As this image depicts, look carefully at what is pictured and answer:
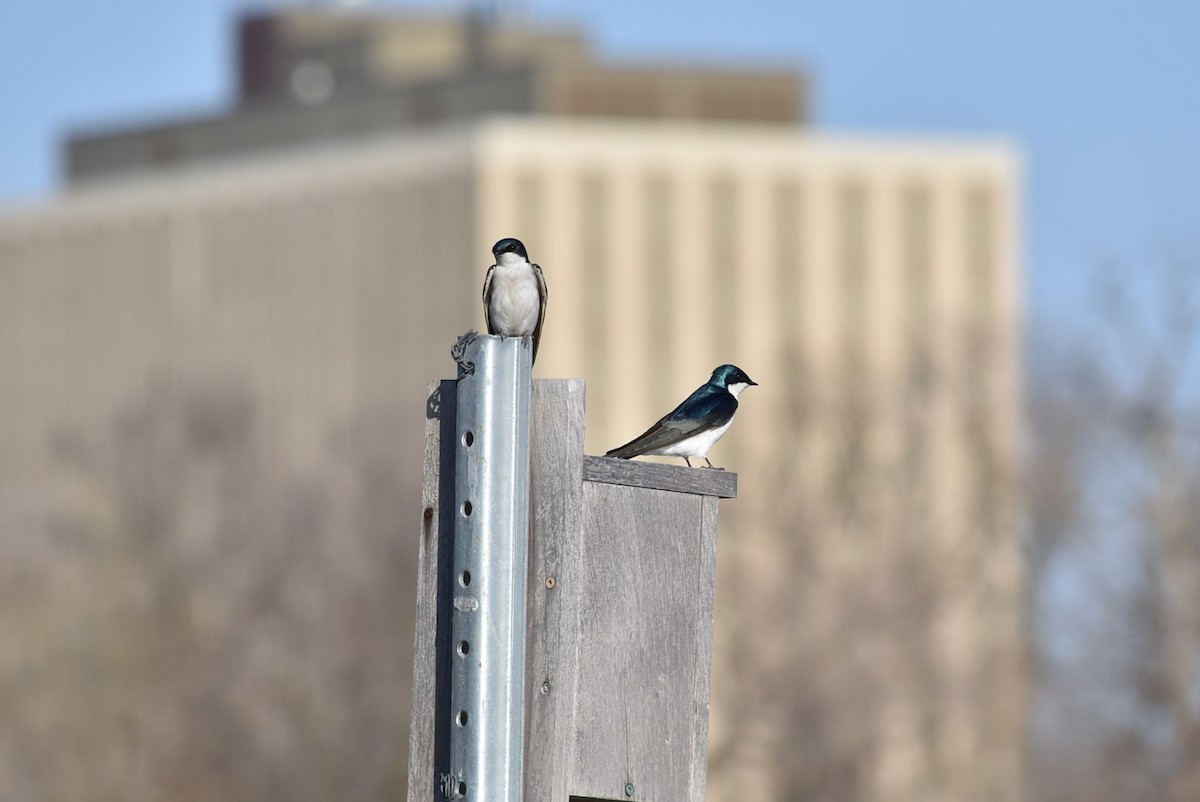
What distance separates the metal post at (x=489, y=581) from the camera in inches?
220

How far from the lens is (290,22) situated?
443 feet

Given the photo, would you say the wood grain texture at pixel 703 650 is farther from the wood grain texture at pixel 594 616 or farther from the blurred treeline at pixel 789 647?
the blurred treeline at pixel 789 647

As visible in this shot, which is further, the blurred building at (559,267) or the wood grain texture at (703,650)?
the blurred building at (559,267)

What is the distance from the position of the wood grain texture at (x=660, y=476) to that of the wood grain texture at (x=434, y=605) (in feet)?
1.06

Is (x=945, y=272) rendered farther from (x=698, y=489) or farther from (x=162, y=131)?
(x=698, y=489)

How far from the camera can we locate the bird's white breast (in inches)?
371

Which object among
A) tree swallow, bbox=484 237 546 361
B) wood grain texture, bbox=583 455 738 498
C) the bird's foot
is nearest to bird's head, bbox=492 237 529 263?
tree swallow, bbox=484 237 546 361

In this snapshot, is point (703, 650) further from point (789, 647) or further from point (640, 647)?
point (789, 647)

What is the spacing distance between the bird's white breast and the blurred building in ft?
250


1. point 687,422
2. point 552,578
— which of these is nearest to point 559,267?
point 687,422

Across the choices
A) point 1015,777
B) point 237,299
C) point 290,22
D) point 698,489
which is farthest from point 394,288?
point 698,489

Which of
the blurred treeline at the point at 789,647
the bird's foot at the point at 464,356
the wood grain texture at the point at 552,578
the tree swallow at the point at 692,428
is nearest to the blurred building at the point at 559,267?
the blurred treeline at the point at 789,647

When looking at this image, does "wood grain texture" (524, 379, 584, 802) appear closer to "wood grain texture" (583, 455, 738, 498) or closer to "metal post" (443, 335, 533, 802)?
"wood grain texture" (583, 455, 738, 498)

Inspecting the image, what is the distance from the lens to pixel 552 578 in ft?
19.7
